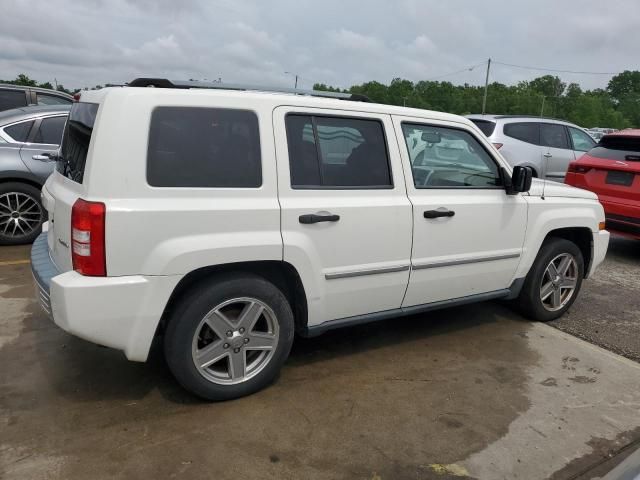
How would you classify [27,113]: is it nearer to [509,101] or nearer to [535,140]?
[535,140]

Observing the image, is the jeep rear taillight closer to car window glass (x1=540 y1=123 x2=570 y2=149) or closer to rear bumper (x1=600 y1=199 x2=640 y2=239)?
rear bumper (x1=600 y1=199 x2=640 y2=239)

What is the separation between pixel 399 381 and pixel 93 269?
2000 mm

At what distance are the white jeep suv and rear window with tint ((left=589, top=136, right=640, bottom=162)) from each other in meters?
3.36

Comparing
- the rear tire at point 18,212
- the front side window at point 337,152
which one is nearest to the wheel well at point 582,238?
the front side window at point 337,152

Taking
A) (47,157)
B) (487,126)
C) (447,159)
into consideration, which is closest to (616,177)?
(487,126)

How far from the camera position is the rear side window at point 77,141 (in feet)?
9.29

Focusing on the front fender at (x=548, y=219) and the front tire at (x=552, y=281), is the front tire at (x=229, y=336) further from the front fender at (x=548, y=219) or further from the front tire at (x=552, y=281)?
the front tire at (x=552, y=281)

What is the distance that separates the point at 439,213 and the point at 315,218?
0.96 m

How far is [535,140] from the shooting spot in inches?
384

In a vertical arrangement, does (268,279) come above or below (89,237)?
below

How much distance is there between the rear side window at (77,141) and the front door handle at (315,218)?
47.1 inches

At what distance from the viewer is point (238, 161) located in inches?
116

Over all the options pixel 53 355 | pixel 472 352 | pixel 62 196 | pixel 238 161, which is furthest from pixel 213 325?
pixel 472 352

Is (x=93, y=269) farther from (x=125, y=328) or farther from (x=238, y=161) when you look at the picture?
(x=238, y=161)
